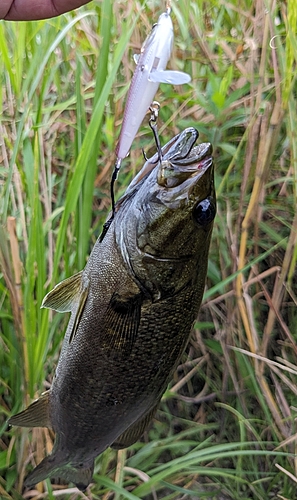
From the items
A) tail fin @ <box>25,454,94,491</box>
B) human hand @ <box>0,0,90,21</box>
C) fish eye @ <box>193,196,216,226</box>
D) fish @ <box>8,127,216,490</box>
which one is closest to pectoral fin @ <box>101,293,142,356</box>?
fish @ <box>8,127,216,490</box>

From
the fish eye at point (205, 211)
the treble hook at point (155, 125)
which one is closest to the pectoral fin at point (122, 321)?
the fish eye at point (205, 211)

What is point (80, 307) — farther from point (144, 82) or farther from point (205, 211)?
point (144, 82)

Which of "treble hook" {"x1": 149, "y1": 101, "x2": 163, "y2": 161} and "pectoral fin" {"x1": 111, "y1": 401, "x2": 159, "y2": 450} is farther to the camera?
"pectoral fin" {"x1": 111, "y1": 401, "x2": 159, "y2": 450}

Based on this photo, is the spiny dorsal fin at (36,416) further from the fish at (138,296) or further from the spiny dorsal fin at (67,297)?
the spiny dorsal fin at (67,297)

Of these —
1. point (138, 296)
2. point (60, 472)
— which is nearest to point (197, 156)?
point (138, 296)

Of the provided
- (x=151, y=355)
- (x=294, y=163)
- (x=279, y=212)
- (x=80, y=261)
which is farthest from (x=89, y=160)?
(x=279, y=212)

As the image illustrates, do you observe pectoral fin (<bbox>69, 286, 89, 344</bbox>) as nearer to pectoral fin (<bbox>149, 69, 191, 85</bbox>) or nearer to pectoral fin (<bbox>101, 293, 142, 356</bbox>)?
pectoral fin (<bbox>101, 293, 142, 356</bbox>)

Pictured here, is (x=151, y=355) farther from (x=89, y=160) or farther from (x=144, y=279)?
(x=89, y=160)
